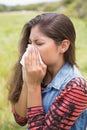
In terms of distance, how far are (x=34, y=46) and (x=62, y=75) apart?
275mm

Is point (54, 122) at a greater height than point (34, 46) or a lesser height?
lesser

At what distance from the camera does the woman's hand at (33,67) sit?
9.27 feet

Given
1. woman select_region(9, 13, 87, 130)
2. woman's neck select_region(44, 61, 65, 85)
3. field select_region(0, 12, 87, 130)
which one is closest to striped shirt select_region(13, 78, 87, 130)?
woman select_region(9, 13, 87, 130)

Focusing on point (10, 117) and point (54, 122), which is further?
point (10, 117)

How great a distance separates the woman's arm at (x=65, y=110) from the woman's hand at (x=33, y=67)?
0.18 m

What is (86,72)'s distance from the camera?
262 inches

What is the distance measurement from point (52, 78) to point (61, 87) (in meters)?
0.15

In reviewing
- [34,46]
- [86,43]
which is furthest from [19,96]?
[86,43]

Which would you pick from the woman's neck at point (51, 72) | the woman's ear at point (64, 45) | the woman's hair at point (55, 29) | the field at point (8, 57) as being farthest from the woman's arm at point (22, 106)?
the field at point (8, 57)

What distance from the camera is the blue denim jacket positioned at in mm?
2939

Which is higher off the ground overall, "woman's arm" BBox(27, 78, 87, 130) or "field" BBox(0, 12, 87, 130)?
"woman's arm" BBox(27, 78, 87, 130)

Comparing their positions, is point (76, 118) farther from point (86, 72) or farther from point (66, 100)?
point (86, 72)

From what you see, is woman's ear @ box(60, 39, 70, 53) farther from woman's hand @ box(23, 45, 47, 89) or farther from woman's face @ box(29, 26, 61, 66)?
woman's hand @ box(23, 45, 47, 89)

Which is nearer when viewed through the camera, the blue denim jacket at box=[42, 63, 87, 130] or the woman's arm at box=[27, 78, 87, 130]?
the woman's arm at box=[27, 78, 87, 130]
